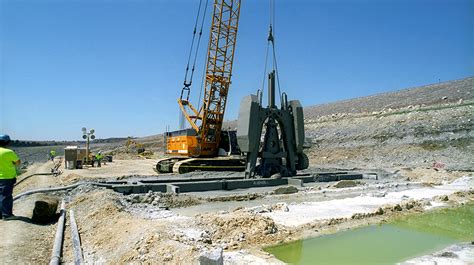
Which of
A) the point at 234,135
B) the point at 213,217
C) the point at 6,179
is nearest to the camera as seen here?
the point at 213,217

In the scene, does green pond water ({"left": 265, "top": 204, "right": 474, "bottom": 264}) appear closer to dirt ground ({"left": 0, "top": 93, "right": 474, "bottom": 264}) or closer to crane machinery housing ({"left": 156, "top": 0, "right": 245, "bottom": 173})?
dirt ground ({"left": 0, "top": 93, "right": 474, "bottom": 264})

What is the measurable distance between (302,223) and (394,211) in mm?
2387

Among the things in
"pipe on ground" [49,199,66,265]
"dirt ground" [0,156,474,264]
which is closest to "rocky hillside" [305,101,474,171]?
"dirt ground" [0,156,474,264]

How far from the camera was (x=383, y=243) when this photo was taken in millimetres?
5254

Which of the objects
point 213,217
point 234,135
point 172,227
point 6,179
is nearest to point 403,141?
point 234,135

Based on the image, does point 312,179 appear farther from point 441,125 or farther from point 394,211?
point 441,125

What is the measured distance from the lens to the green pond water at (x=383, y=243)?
4.57 metres

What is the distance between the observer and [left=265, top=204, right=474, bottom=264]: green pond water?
4574mm

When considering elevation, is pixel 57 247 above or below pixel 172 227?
below

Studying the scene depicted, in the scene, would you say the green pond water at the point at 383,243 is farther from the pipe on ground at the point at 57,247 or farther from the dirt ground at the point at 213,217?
the pipe on ground at the point at 57,247

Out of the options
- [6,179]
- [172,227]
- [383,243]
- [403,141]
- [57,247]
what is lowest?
[383,243]

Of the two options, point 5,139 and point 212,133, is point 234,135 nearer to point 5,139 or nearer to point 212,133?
point 212,133

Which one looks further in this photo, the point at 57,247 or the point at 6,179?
the point at 6,179

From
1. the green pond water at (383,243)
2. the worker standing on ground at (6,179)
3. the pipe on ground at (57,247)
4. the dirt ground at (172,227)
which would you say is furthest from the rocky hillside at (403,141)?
the worker standing on ground at (6,179)
